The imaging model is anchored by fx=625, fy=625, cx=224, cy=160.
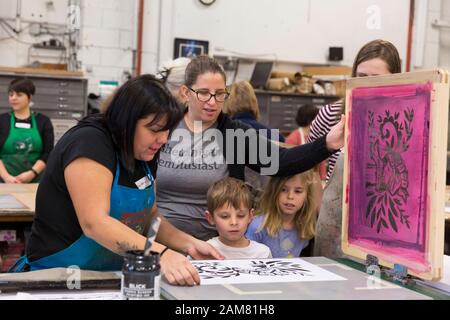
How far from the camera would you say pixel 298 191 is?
269cm

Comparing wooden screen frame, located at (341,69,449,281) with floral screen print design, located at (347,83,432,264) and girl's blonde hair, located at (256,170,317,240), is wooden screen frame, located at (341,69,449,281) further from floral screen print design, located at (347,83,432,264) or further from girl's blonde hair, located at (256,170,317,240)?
girl's blonde hair, located at (256,170,317,240)

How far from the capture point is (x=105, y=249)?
6.17 ft

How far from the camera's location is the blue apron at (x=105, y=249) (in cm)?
186

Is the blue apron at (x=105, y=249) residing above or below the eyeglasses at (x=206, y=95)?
below

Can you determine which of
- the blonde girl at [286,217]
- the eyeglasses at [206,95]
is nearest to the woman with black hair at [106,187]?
the eyeglasses at [206,95]

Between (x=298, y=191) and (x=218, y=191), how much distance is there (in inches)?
16.1

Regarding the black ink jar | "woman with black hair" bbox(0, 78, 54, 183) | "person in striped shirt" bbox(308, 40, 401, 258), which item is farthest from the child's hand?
"woman with black hair" bbox(0, 78, 54, 183)

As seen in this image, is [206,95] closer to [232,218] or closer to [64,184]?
[232,218]

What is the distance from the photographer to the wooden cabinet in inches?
310

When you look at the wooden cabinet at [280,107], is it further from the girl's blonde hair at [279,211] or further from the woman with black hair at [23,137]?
the girl's blonde hair at [279,211]

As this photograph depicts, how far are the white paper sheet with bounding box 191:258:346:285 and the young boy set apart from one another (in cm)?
41

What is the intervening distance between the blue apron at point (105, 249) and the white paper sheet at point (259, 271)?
25 centimetres
